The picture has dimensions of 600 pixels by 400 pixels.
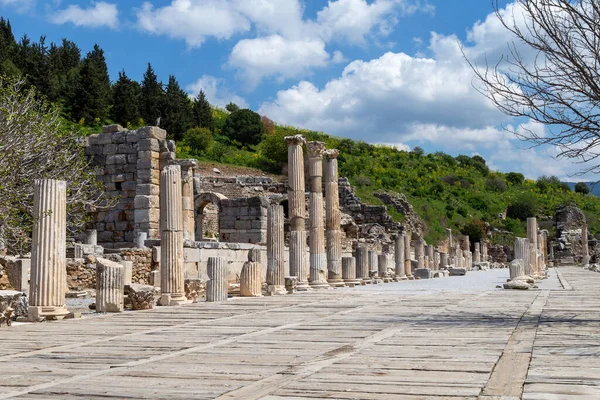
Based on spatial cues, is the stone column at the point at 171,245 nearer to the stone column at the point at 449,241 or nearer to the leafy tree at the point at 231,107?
the stone column at the point at 449,241

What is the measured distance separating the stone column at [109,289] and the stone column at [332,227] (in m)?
11.1

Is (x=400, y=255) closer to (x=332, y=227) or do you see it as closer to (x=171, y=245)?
(x=332, y=227)

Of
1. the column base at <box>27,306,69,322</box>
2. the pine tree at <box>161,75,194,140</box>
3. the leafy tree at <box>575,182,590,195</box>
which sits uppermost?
the pine tree at <box>161,75,194,140</box>

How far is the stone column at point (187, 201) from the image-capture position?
82.4 ft

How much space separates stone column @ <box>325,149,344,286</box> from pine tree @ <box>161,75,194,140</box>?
35.2m

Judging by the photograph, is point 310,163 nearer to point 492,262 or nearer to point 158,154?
point 158,154

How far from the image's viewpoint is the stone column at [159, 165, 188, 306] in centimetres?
1494

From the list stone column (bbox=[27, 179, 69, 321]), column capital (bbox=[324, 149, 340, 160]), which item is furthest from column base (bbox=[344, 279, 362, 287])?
stone column (bbox=[27, 179, 69, 321])

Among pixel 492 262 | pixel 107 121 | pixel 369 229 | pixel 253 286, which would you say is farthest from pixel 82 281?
pixel 492 262

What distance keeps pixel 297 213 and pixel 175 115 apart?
39452 mm

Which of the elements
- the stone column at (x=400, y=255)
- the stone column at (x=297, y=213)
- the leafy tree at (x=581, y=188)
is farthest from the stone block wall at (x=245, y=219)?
the leafy tree at (x=581, y=188)

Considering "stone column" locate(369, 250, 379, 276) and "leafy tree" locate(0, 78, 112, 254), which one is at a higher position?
"leafy tree" locate(0, 78, 112, 254)

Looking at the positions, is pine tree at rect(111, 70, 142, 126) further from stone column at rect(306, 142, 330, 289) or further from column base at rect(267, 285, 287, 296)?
column base at rect(267, 285, 287, 296)

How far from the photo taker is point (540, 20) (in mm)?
8984
